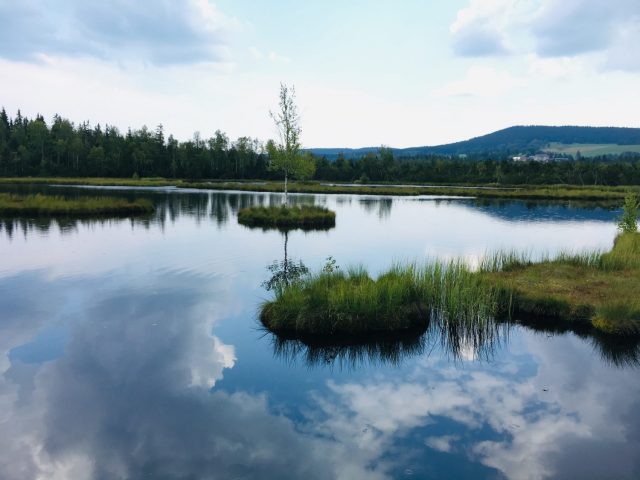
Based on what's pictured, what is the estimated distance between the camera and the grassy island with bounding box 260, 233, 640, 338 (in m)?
16.4

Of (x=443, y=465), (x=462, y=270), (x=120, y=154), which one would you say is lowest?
A: (x=443, y=465)

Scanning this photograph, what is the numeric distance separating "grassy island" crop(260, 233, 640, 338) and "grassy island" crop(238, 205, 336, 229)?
2638 centimetres

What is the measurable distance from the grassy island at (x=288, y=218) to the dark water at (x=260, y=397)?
2261 cm

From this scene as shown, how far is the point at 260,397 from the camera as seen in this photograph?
1227cm

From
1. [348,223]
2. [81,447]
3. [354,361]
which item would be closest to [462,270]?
[354,361]

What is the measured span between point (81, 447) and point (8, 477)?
1.32m

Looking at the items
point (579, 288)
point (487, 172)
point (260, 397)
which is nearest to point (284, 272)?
point (260, 397)

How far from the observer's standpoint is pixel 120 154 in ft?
521

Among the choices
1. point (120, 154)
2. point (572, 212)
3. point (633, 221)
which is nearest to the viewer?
point (633, 221)

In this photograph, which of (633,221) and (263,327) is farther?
(633,221)

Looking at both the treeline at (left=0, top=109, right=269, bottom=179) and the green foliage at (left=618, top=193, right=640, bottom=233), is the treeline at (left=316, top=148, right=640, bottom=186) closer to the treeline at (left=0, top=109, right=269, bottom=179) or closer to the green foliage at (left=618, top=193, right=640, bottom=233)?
the treeline at (left=0, top=109, right=269, bottom=179)

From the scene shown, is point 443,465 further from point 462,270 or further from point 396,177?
point 396,177

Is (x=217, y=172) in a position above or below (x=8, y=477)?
above

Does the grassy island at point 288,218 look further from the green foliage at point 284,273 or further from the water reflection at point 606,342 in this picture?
the water reflection at point 606,342
